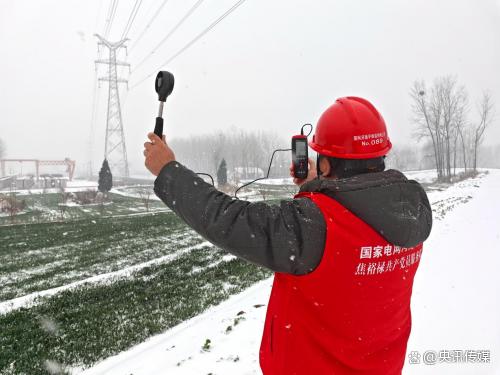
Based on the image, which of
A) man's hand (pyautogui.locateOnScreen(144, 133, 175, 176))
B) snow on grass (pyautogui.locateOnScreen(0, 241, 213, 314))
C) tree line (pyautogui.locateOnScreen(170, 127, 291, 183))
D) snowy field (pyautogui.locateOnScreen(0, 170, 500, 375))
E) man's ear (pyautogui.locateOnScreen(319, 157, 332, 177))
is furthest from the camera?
tree line (pyautogui.locateOnScreen(170, 127, 291, 183))

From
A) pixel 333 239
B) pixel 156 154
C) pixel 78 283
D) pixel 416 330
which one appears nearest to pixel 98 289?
pixel 78 283

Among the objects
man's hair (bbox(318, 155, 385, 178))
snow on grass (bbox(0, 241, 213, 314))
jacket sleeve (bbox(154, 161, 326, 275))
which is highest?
man's hair (bbox(318, 155, 385, 178))

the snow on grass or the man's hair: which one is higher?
the man's hair

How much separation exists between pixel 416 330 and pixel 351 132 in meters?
4.17

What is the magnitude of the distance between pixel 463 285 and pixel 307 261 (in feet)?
20.0

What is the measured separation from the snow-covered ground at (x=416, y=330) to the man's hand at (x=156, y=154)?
3310mm

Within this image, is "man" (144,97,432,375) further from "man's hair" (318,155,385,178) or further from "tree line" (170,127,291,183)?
"tree line" (170,127,291,183)

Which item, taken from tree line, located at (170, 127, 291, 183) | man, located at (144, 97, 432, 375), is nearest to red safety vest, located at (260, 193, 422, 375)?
man, located at (144, 97, 432, 375)

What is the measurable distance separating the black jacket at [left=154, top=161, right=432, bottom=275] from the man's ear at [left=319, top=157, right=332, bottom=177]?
0.54 ft

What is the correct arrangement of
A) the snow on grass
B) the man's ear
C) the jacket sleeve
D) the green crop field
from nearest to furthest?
the jacket sleeve → the man's ear → the green crop field → the snow on grass

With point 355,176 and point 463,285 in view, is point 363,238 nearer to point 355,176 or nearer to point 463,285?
point 355,176

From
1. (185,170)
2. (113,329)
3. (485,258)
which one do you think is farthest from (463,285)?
(185,170)

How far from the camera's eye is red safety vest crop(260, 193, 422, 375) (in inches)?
54.5

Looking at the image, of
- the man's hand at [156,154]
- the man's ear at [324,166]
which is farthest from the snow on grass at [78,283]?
the man's ear at [324,166]
